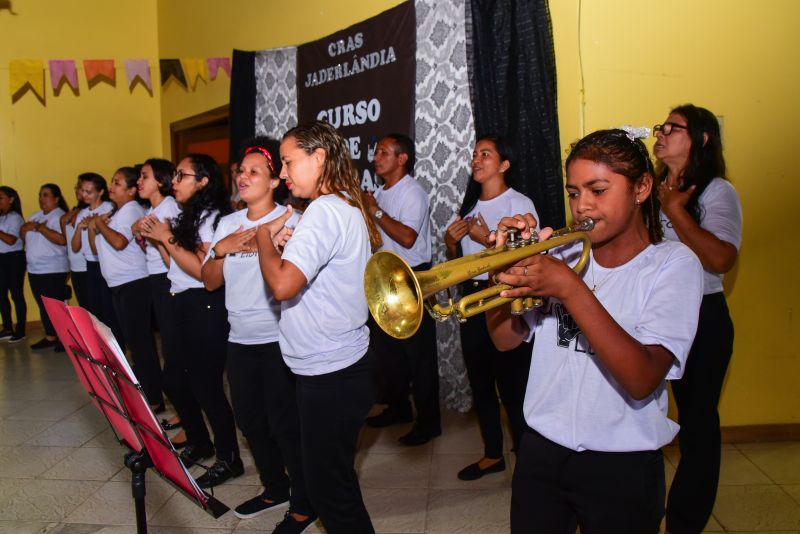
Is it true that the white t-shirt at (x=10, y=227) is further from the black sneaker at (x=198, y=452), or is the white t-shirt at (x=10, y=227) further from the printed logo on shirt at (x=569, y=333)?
the printed logo on shirt at (x=569, y=333)

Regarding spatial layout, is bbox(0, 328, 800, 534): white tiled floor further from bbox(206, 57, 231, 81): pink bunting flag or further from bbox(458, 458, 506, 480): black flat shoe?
bbox(206, 57, 231, 81): pink bunting flag

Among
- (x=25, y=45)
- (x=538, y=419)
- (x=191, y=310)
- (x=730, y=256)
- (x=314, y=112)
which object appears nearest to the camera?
(x=538, y=419)

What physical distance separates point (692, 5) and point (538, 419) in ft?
8.62

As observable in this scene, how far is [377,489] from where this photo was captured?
3166mm

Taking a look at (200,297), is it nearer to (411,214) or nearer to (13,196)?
(411,214)

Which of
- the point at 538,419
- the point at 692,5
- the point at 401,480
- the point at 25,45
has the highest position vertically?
the point at 25,45

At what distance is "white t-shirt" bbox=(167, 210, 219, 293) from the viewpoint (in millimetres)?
3105

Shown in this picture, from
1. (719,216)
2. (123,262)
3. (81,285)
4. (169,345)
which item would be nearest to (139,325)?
(123,262)

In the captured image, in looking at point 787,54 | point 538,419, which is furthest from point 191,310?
point 787,54

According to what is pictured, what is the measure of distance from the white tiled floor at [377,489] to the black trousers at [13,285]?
3.22 m

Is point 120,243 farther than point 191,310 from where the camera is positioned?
Yes

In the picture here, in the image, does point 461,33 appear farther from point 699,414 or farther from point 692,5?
point 699,414

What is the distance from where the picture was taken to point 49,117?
307 inches

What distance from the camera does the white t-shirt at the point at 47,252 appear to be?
6.61 metres
